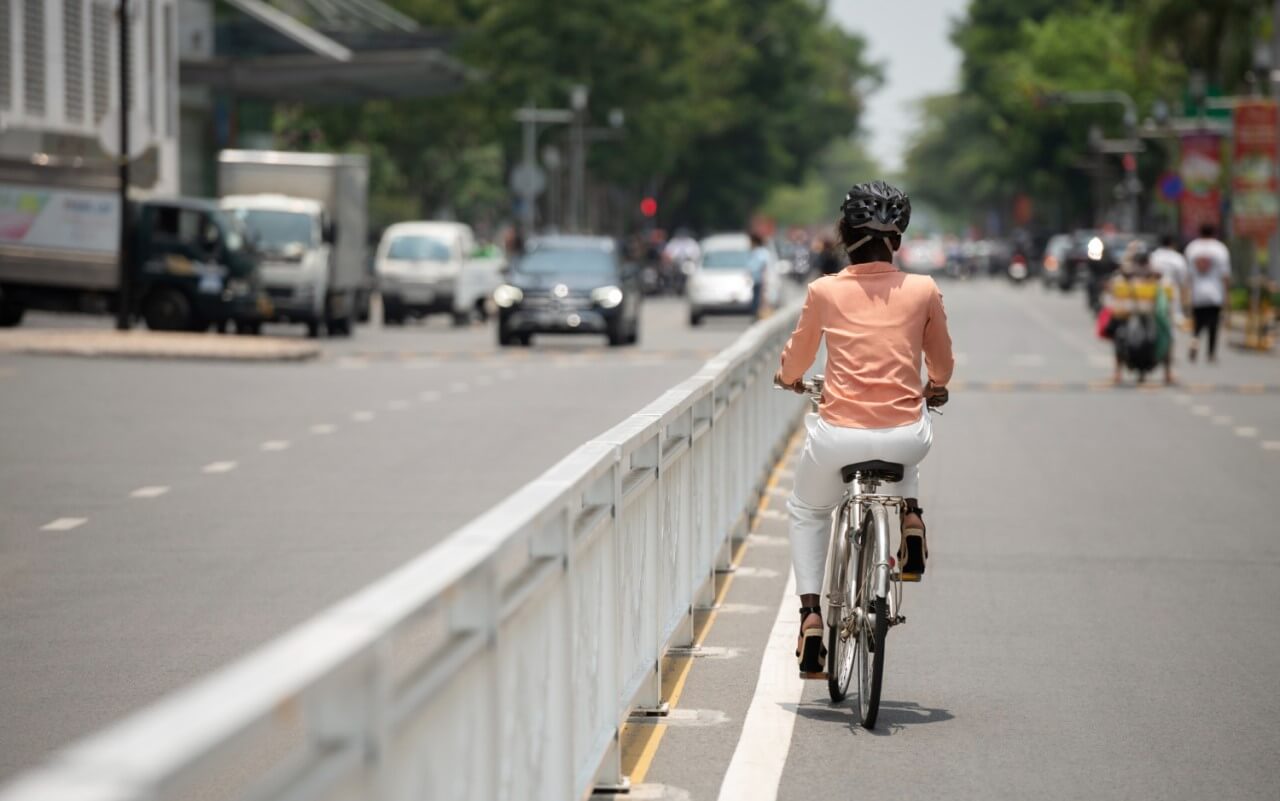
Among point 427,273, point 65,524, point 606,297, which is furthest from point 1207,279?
point 65,524

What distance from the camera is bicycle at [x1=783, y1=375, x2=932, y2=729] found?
7367 millimetres

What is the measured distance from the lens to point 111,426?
19797mm

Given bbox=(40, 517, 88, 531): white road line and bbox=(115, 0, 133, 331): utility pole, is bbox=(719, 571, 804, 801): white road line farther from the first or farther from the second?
bbox=(115, 0, 133, 331): utility pole

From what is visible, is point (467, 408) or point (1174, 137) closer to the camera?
point (467, 408)

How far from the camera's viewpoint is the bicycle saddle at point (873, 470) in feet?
25.4

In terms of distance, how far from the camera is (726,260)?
46344 mm

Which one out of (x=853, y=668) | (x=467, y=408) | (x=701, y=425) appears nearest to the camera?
(x=853, y=668)

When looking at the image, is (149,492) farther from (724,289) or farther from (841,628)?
(724,289)

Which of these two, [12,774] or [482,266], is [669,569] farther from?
[482,266]

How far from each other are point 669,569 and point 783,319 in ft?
33.4

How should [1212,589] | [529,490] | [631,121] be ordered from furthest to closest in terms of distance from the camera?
[631,121] → [1212,589] → [529,490]

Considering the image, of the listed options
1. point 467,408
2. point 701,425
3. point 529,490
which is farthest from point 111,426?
point 529,490

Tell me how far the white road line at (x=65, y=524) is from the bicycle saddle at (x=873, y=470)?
640 cm

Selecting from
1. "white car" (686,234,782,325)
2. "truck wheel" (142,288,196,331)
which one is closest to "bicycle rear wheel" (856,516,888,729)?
"truck wheel" (142,288,196,331)
